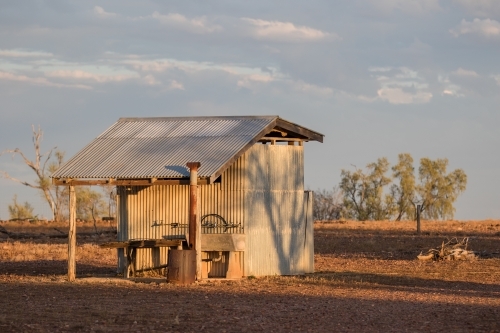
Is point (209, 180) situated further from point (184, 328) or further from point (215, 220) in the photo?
point (184, 328)

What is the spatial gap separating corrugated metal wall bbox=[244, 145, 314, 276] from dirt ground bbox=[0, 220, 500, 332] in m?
0.78

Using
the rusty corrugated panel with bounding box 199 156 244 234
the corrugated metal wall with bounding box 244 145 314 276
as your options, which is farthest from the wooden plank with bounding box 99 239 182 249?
the corrugated metal wall with bounding box 244 145 314 276

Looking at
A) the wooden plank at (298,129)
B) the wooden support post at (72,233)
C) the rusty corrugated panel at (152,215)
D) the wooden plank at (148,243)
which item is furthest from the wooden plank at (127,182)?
the wooden plank at (298,129)

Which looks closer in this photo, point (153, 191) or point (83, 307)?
point (83, 307)

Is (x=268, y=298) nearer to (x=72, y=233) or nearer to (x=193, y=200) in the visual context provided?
(x=193, y=200)

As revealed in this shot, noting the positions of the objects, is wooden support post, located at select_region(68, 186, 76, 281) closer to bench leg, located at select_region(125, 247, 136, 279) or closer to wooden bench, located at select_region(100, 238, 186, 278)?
wooden bench, located at select_region(100, 238, 186, 278)

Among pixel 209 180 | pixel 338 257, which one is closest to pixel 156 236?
pixel 209 180

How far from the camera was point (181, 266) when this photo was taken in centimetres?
2045

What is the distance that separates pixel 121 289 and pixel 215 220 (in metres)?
4.06

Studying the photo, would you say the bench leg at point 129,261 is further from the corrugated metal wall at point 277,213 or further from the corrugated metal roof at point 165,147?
the corrugated metal wall at point 277,213

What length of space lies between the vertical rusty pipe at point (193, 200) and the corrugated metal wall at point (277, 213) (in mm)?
2218

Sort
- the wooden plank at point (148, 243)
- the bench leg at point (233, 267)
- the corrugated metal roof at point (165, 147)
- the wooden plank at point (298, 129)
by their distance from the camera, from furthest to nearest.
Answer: the wooden plank at point (298, 129) → the bench leg at point (233, 267) → the corrugated metal roof at point (165, 147) → the wooden plank at point (148, 243)

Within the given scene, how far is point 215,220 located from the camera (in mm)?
22562

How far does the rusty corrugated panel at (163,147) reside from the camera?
21.4 metres
